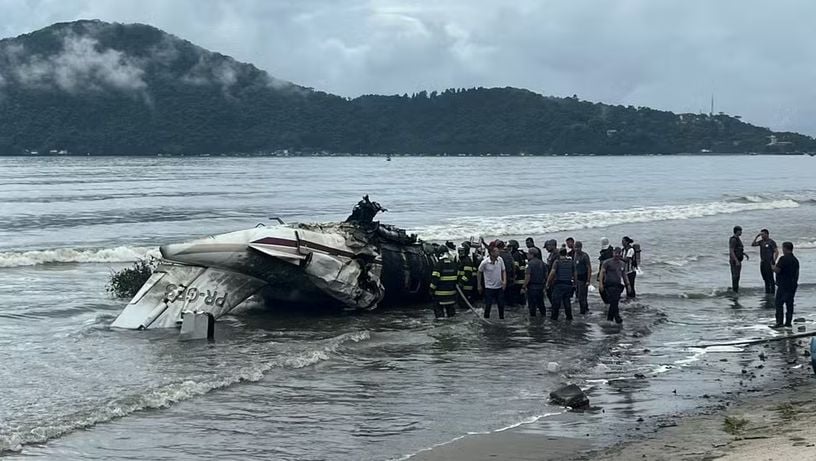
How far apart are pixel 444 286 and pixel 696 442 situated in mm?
9312

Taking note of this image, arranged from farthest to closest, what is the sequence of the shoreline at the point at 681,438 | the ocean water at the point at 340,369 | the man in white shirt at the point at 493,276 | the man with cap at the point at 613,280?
the man in white shirt at the point at 493,276, the man with cap at the point at 613,280, the ocean water at the point at 340,369, the shoreline at the point at 681,438

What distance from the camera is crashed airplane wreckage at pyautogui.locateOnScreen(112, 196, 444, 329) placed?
18.5m

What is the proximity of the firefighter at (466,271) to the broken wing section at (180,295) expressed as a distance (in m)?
4.15

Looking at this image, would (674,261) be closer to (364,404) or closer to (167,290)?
(167,290)

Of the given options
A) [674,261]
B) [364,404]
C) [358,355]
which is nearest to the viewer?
[364,404]

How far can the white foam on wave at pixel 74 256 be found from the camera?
30.4 m

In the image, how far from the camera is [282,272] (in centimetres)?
1906

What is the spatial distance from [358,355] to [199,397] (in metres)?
3.51

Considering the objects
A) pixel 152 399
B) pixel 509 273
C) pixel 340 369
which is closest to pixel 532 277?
pixel 509 273

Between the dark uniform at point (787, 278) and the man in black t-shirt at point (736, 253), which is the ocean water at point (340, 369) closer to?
the man in black t-shirt at point (736, 253)

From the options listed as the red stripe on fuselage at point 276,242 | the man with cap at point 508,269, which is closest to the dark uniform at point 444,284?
the man with cap at point 508,269

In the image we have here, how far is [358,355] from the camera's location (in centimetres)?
1576

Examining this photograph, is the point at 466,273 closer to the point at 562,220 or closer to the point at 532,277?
the point at 532,277

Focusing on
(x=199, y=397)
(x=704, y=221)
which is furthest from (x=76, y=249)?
(x=704, y=221)
